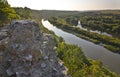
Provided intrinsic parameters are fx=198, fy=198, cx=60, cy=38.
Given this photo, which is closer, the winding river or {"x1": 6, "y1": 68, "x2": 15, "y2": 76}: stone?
{"x1": 6, "y1": 68, "x2": 15, "y2": 76}: stone

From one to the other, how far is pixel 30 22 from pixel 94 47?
9122cm

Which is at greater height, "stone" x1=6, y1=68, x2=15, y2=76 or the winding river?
"stone" x1=6, y1=68, x2=15, y2=76

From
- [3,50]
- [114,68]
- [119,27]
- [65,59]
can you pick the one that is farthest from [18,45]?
[119,27]

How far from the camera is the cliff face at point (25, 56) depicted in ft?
97.1

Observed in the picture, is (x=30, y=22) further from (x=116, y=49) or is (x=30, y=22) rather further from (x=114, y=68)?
(x=116, y=49)

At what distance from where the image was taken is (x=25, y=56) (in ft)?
99.7

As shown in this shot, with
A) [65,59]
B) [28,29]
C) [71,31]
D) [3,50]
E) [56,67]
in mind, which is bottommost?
[71,31]

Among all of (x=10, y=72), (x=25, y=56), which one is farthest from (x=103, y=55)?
(x=10, y=72)

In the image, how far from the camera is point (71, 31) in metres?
177

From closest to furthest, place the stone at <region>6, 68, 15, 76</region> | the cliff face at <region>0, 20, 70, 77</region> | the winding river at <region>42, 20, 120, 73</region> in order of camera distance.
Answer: the stone at <region>6, 68, 15, 76</region> → the cliff face at <region>0, 20, 70, 77</region> → the winding river at <region>42, 20, 120, 73</region>

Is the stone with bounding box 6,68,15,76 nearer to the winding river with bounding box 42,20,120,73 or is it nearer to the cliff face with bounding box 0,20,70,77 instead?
the cliff face with bounding box 0,20,70,77

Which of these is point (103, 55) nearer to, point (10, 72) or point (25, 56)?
point (25, 56)

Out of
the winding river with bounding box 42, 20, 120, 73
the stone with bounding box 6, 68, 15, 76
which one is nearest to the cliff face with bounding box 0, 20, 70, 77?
the stone with bounding box 6, 68, 15, 76

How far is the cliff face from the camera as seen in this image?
97.1 feet
